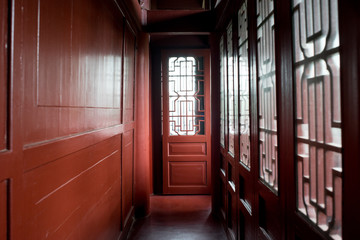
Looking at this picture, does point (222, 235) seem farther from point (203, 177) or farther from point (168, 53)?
point (168, 53)

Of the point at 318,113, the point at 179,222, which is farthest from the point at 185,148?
the point at 318,113

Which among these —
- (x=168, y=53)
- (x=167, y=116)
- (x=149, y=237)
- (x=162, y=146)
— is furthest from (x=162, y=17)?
(x=149, y=237)

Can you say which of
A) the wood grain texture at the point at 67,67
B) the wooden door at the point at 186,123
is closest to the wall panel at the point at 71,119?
the wood grain texture at the point at 67,67

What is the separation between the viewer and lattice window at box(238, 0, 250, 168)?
6.08 feet

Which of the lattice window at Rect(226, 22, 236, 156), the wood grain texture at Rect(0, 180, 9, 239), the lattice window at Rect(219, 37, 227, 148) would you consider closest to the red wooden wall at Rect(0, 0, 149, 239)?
the wood grain texture at Rect(0, 180, 9, 239)

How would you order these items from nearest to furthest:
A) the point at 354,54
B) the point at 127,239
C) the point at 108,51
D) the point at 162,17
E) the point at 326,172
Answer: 1. the point at 354,54
2. the point at 326,172
3. the point at 108,51
4. the point at 127,239
5. the point at 162,17

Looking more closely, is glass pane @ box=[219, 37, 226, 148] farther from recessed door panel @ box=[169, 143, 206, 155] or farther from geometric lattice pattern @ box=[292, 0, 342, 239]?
geometric lattice pattern @ box=[292, 0, 342, 239]

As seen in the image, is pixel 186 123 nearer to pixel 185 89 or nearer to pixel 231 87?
pixel 185 89

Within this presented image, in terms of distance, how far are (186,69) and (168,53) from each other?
0.38 m

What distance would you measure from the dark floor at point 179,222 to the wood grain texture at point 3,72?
2.21 metres

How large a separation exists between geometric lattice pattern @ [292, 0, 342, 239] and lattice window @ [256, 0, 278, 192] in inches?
11.0

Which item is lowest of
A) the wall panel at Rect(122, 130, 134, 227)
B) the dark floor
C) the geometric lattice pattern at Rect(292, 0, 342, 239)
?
the dark floor

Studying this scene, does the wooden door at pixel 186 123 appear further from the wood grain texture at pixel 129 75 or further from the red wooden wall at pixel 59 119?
the red wooden wall at pixel 59 119

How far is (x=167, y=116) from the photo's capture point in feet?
13.0
